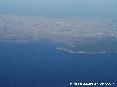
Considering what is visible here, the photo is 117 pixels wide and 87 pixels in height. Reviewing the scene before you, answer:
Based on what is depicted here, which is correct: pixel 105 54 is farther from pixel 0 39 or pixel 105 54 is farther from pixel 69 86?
pixel 0 39

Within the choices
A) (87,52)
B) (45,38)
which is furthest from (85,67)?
(45,38)

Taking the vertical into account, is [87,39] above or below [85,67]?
above

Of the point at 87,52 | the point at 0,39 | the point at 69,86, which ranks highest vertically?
the point at 0,39

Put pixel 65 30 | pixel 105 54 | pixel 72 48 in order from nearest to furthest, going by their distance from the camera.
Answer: pixel 105 54 → pixel 72 48 → pixel 65 30

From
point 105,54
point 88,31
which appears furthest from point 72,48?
point 88,31

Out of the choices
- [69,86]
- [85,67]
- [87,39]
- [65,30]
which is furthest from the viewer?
[65,30]

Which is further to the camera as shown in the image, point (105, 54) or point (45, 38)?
point (45, 38)

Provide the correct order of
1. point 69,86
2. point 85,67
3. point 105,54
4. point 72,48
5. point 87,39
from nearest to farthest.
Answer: point 69,86 < point 85,67 < point 105,54 < point 72,48 < point 87,39

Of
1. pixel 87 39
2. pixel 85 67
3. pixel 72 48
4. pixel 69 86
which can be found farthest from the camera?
pixel 87 39

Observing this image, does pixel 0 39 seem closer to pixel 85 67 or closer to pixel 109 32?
pixel 85 67
